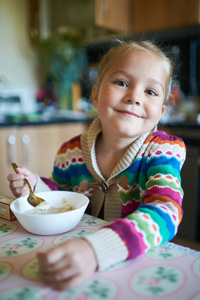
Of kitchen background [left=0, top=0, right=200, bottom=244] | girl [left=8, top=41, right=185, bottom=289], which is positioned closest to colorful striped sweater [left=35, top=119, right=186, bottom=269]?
girl [left=8, top=41, right=185, bottom=289]

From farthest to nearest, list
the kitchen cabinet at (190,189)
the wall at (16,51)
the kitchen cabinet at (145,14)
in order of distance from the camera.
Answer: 1. the wall at (16,51)
2. the kitchen cabinet at (145,14)
3. the kitchen cabinet at (190,189)

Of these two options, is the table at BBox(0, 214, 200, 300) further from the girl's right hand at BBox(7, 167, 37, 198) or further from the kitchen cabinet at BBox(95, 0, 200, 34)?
the kitchen cabinet at BBox(95, 0, 200, 34)

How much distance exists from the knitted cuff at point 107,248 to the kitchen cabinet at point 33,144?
1.58 meters

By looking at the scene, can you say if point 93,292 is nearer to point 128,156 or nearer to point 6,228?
point 6,228

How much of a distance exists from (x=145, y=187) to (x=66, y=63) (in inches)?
90.8

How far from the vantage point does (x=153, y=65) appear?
82cm

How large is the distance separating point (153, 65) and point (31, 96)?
2.27m

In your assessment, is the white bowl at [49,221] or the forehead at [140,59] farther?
the forehead at [140,59]

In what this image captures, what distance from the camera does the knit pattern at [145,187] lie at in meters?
0.51

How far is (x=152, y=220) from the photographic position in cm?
54

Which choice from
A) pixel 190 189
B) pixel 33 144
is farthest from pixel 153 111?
pixel 33 144

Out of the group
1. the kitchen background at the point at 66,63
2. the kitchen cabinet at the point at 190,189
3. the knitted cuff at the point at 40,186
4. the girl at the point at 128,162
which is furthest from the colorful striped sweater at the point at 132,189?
the kitchen background at the point at 66,63

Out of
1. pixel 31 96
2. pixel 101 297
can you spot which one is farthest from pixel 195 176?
pixel 31 96

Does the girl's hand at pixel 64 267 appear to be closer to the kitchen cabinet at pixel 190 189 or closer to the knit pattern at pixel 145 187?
the knit pattern at pixel 145 187
